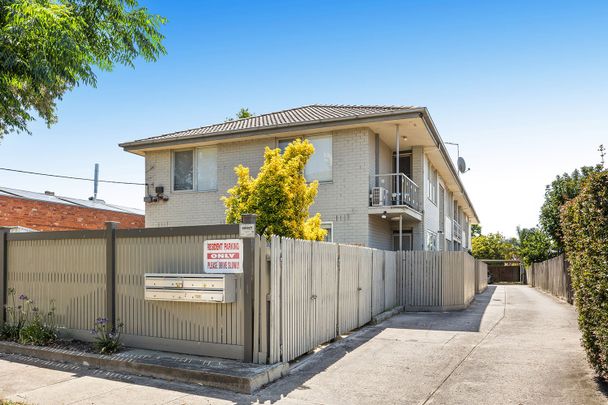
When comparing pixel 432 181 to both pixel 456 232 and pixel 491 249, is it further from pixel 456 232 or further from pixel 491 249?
pixel 491 249

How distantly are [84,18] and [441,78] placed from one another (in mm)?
8417

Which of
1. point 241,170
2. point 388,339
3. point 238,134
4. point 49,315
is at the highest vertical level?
point 238,134

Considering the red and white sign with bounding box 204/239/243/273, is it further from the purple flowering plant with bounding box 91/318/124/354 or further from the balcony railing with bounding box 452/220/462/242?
the balcony railing with bounding box 452/220/462/242

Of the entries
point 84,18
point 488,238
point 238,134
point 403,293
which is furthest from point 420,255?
point 488,238

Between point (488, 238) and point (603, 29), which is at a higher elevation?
point (603, 29)

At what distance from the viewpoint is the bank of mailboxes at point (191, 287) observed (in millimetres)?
7084

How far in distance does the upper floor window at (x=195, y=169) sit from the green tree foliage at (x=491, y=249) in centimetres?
4094

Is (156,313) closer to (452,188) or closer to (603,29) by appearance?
(603,29)

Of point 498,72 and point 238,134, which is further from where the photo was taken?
point 238,134

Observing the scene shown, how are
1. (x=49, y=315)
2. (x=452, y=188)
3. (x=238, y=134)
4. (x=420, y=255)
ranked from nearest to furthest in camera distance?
(x=49, y=315) < (x=420, y=255) < (x=238, y=134) < (x=452, y=188)

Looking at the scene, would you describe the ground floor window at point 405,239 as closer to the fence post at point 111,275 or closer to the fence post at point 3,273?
the fence post at point 111,275

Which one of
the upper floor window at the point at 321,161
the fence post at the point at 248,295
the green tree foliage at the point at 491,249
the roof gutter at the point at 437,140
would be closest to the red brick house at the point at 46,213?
the upper floor window at the point at 321,161

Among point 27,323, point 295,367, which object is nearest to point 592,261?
point 295,367

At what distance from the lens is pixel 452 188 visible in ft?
89.9
